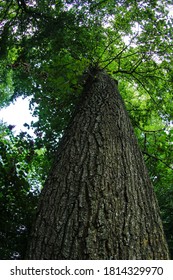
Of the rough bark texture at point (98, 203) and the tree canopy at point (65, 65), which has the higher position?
the tree canopy at point (65, 65)

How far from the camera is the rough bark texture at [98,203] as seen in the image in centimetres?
188

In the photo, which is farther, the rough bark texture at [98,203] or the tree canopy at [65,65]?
the tree canopy at [65,65]

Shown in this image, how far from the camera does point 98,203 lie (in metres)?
2.16

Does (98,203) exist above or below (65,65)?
below

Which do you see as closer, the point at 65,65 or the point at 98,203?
the point at 98,203

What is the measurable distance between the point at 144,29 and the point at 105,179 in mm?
3845

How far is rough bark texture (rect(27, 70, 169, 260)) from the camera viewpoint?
6.17ft

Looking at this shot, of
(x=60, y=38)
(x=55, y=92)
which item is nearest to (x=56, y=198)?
(x=55, y=92)

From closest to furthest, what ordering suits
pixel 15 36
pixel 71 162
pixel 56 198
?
pixel 56 198
pixel 71 162
pixel 15 36

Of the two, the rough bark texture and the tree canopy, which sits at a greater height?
the tree canopy

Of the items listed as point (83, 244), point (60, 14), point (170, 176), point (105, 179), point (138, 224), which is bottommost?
point (83, 244)

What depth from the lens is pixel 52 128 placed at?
5.70 m

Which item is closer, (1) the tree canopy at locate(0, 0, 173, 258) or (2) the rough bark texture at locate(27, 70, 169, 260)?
(2) the rough bark texture at locate(27, 70, 169, 260)

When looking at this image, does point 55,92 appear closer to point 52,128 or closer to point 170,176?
point 52,128
